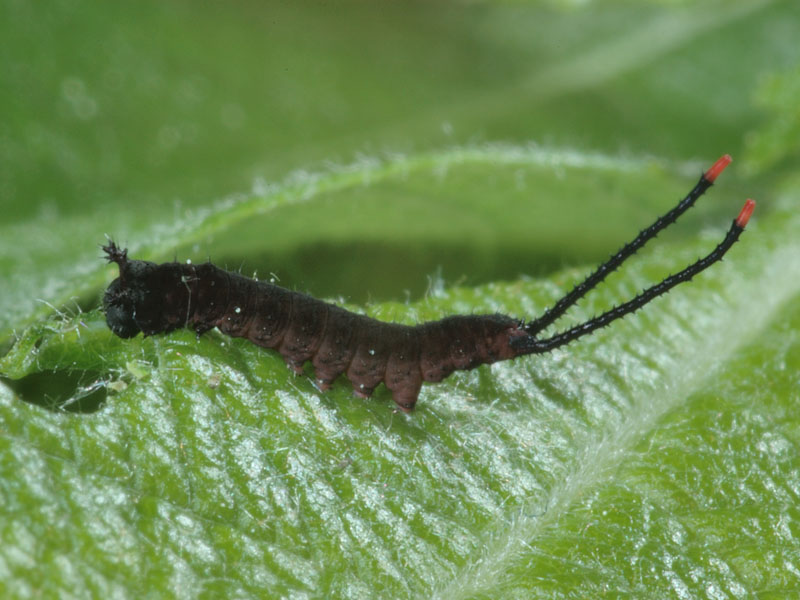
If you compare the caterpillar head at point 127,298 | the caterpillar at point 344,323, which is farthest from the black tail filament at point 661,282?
the caterpillar head at point 127,298

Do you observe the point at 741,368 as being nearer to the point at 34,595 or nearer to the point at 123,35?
the point at 34,595

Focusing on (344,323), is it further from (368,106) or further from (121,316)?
(368,106)

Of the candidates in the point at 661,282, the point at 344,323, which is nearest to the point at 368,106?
the point at 344,323

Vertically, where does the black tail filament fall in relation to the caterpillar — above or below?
below

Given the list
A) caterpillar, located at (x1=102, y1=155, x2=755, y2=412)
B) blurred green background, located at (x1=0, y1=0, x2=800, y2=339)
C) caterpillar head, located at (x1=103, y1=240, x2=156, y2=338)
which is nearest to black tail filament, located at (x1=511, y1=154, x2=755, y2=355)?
caterpillar, located at (x1=102, y1=155, x2=755, y2=412)

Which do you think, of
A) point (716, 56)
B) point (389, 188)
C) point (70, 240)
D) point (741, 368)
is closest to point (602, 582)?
point (741, 368)

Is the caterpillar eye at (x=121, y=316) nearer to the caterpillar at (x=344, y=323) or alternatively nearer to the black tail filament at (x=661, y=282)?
the caterpillar at (x=344, y=323)

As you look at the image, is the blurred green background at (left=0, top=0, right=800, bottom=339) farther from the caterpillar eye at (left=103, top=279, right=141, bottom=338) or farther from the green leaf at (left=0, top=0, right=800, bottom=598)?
the caterpillar eye at (left=103, top=279, right=141, bottom=338)
